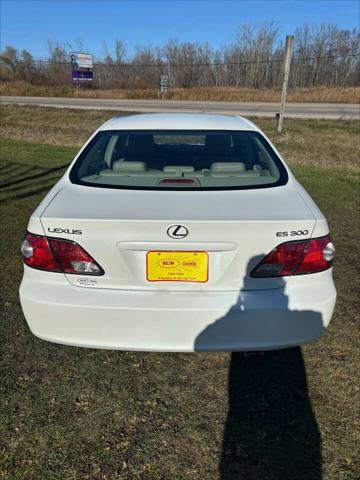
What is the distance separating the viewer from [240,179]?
2.57m

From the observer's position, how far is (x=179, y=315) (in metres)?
2.02

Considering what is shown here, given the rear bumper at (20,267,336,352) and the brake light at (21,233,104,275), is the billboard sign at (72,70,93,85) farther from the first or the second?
the rear bumper at (20,267,336,352)

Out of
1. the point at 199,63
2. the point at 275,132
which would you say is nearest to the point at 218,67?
the point at 199,63

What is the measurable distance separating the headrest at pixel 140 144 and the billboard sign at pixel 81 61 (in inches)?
1991

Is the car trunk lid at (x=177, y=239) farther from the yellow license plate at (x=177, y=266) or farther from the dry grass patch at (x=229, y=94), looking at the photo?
the dry grass patch at (x=229, y=94)

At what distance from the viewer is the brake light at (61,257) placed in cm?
203

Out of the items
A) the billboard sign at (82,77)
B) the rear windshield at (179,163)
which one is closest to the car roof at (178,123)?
the rear windshield at (179,163)

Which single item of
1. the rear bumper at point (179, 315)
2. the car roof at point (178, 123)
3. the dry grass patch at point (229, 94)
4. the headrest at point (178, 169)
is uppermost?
the car roof at point (178, 123)

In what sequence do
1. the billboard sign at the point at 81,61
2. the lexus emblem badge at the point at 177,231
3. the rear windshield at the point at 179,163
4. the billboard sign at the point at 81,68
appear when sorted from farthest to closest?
the billboard sign at the point at 81,61, the billboard sign at the point at 81,68, the rear windshield at the point at 179,163, the lexus emblem badge at the point at 177,231

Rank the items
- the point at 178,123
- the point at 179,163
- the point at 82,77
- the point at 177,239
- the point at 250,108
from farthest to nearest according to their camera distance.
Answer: the point at 82,77
the point at 250,108
the point at 178,123
the point at 179,163
the point at 177,239

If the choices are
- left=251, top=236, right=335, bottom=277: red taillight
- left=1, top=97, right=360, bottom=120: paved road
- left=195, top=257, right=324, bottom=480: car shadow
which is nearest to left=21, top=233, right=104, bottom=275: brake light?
left=195, top=257, right=324, bottom=480: car shadow

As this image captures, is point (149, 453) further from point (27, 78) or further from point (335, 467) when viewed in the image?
point (27, 78)

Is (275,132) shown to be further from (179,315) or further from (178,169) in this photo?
(179,315)

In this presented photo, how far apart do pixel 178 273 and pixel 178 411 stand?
0.88 metres
